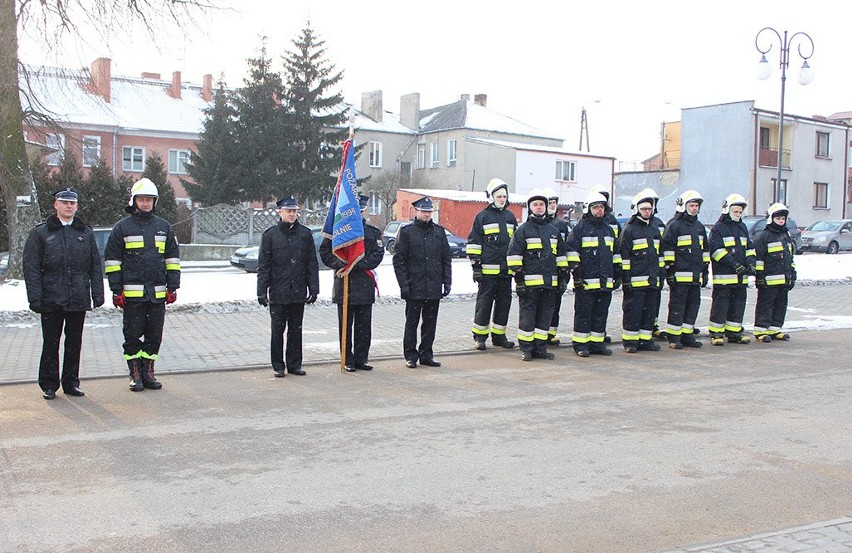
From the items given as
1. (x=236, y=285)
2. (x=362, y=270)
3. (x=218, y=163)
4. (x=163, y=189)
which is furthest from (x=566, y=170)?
(x=362, y=270)

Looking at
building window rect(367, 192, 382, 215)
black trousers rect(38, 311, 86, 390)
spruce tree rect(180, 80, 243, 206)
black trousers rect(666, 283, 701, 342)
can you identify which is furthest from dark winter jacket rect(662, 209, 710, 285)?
building window rect(367, 192, 382, 215)

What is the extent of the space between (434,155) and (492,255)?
60272 millimetres

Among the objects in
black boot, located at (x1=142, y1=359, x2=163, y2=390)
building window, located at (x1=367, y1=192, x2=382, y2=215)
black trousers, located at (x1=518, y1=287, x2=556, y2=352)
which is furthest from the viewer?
building window, located at (x1=367, y1=192, x2=382, y2=215)

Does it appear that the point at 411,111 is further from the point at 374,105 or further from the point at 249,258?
the point at 249,258

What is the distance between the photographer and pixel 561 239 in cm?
1159

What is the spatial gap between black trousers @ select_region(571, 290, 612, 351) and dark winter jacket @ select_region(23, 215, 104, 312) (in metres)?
6.00

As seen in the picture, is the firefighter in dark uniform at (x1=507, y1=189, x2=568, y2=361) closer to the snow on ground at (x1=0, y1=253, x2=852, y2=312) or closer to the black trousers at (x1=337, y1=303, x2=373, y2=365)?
the black trousers at (x1=337, y1=303, x2=373, y2=365)

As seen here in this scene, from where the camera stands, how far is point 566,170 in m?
63.1

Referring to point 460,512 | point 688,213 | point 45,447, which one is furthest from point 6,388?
point 688,213

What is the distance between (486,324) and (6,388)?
589cm

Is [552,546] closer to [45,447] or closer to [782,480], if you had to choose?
[782,480]

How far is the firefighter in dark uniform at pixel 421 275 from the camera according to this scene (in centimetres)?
1081

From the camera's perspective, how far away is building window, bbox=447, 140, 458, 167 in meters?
69.1

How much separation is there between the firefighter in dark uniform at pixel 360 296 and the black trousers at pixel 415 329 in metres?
0.52
